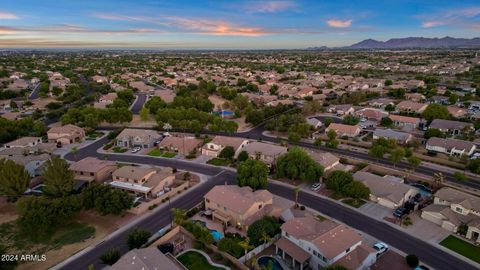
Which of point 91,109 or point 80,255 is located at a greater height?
point 91,109

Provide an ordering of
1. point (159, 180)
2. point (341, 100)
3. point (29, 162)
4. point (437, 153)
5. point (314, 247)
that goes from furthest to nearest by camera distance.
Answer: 1. point (341, 100)
2. point (437, 153)
3. point (29, 162)
4. point (159, 180)
5. point (314, 247)

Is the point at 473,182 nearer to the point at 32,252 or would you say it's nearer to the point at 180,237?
the point at 180,237

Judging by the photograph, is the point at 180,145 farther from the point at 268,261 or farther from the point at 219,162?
the point at 268,261

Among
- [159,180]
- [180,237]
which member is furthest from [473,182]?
[159,180]

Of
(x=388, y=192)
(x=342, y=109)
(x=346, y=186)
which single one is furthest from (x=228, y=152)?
(x=342, y=109)

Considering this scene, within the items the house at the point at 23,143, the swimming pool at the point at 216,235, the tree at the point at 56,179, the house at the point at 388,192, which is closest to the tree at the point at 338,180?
the house at the point at 388,192

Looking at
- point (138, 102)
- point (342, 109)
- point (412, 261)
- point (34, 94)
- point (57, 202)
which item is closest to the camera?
point (412, 261)

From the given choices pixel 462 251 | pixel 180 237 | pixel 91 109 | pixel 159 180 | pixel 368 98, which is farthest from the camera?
pixel 368 98
